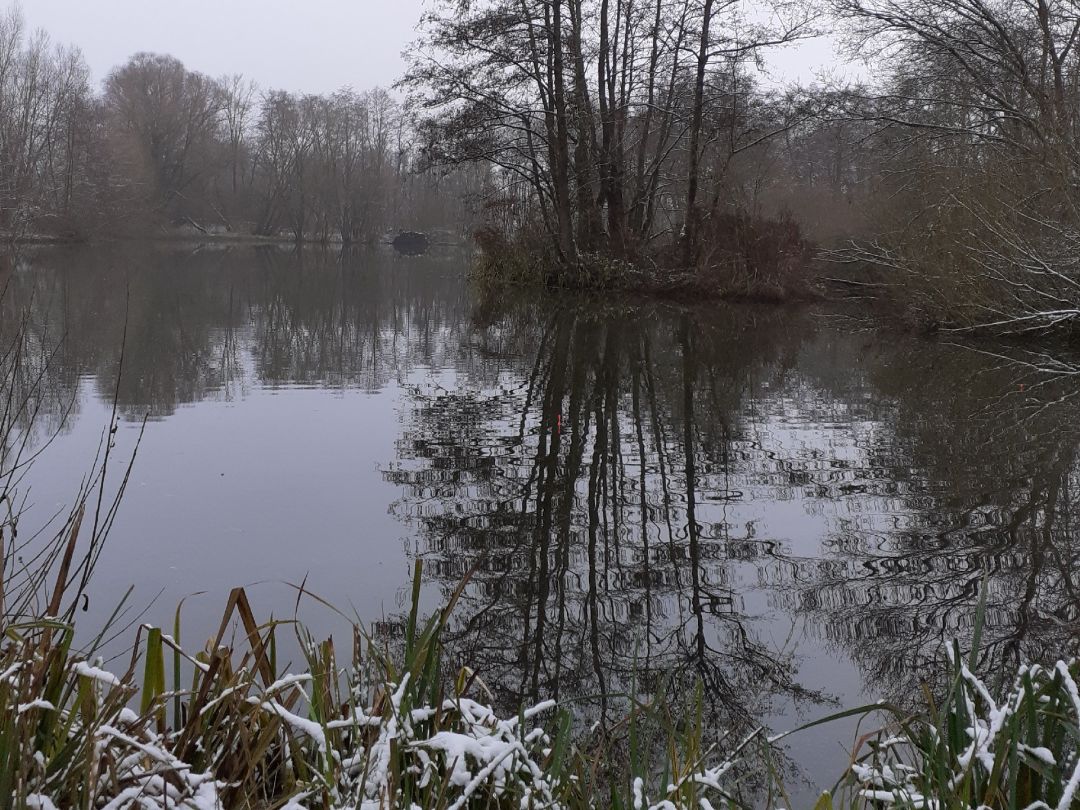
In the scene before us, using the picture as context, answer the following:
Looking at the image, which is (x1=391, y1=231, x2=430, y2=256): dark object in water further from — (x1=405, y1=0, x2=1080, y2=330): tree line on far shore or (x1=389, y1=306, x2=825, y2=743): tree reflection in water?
(x1=389, y1=306, x2=825, y2=743): tree reflection in water

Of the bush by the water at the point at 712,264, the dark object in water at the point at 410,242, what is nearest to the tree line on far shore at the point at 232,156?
the dark object in water at the point at 410,242

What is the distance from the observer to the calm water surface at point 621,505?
362 centimetres

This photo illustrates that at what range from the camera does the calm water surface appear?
3.62m

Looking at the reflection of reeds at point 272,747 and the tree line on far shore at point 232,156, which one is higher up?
the tree line on far shore at point 232,156

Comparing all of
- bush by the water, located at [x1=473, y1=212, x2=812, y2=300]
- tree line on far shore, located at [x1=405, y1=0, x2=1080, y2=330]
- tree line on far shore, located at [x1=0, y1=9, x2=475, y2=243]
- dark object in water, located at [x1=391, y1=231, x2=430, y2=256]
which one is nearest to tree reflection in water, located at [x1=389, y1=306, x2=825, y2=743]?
tree line on far shore, located at [x1=405, y1=0, x2=1080, y2=330]

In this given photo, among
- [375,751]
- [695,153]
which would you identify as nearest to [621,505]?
[375,751]

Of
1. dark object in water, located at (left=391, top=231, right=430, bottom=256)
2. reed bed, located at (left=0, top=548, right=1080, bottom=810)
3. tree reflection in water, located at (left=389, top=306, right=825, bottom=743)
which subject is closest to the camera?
reed bed, located at (left=0, top=548, right=1080, bottom=810)

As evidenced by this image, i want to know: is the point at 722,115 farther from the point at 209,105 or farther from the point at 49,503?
the point at 209,105

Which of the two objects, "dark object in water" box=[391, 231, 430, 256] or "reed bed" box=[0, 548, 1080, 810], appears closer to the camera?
"reed bed" box=[0, 548, 1080, 810]

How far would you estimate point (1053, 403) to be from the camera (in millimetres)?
9094

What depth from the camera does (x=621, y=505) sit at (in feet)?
18.1

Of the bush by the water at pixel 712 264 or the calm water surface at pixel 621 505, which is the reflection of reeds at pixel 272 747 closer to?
the calm water surface at pixel 621 505

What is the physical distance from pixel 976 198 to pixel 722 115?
31.3 ft

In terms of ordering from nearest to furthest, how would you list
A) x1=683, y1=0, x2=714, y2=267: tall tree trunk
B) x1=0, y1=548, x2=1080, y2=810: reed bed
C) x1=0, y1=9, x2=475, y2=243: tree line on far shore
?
x1=0, y1=548, x2=1080, y2=810: reed bed → x1=683, y1=0, x2=714, y2=267: tall tree trunk → x1=0, y1=9, x2=475, y2=243: tree line on far shore
